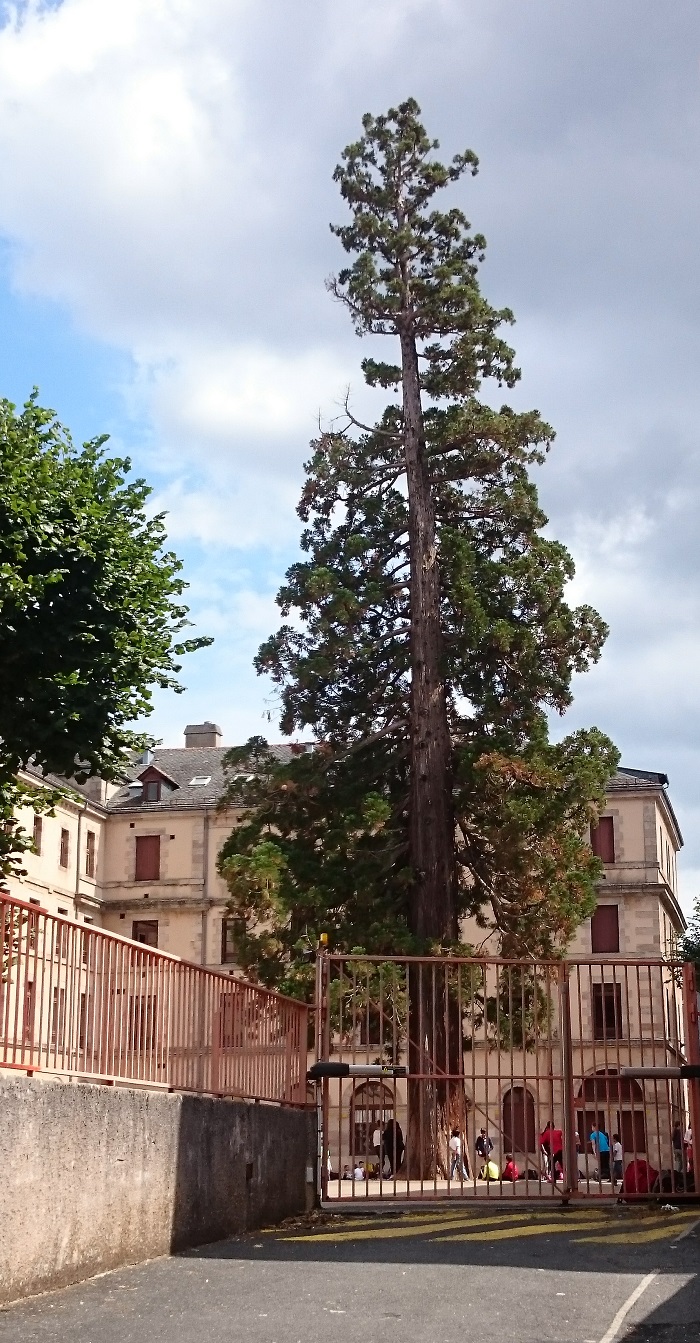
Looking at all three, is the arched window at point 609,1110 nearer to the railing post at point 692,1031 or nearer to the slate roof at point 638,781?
the railing post at point 692,1031

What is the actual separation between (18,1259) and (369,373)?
27.0 meters

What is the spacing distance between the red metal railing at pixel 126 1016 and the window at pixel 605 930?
43.4 meters

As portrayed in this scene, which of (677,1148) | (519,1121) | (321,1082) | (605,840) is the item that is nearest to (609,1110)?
(677,1148)

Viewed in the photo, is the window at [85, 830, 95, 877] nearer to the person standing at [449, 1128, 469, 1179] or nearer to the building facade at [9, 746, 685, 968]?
the building facade at [9, 746, 685, 968]

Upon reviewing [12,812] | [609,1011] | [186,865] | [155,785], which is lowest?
[609,1011]

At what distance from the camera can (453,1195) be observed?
Answer: 55.4 feet

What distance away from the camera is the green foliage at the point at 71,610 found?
2270 cm

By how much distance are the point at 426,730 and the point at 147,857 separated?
120ft

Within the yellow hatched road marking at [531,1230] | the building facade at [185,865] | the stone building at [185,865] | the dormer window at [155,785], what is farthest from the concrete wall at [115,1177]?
the dormer window at [155,785]

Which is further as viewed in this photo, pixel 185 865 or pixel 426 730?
pixel 185 865

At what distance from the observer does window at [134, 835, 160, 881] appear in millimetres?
64938

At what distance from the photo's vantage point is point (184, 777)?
69312 mm

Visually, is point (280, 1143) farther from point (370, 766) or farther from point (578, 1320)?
point (370, 766)

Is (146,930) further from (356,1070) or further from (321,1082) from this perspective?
(356,1070)
